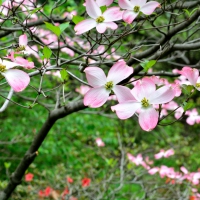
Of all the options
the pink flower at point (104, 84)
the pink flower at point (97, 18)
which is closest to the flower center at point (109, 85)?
the pink flower at point (104, 84)

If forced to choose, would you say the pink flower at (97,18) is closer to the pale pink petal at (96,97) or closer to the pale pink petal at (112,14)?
the pale pink petal at (112,14)

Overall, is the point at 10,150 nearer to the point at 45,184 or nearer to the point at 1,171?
the point at 1,171

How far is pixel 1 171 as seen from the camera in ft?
11.1

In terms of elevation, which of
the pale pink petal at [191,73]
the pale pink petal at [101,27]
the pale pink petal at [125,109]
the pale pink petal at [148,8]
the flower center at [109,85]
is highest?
the pale pink petal at [148,8]

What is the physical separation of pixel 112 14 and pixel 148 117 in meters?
0.28

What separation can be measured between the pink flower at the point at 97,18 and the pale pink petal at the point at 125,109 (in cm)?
21

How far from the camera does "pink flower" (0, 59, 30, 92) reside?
0.66 m

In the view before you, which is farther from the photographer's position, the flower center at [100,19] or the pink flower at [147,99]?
the flower center at [100,19]

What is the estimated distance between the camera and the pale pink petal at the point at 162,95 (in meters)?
0.72

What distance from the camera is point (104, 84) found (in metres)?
0.73

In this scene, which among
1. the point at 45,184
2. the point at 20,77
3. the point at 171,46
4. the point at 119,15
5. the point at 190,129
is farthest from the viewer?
the point at 190,129

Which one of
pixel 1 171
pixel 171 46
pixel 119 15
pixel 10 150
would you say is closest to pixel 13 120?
pixel 10 150

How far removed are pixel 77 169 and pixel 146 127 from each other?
275 cm

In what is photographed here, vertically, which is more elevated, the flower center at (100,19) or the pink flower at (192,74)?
the flower center at (100,19)
